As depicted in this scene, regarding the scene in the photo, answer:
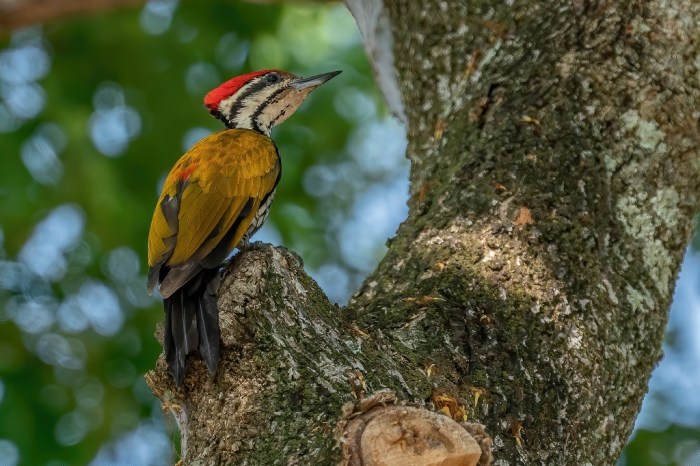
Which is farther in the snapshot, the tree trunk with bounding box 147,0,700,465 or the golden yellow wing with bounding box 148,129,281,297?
the golden yellow wing with bounding box 148,129,281,297

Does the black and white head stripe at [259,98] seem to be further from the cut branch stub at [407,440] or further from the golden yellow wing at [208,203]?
the cut branch stub at [407,440]

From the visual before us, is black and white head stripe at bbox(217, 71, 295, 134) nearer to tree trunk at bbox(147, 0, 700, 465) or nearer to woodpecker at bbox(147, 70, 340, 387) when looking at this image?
woodpecker at bbox(147, 70, 340, 387)

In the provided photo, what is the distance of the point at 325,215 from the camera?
26.3 ft

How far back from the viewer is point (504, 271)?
127 inches

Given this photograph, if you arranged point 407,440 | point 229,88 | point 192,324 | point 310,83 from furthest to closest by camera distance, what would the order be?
1. point 310,83
2. point 229,88
3. point 192,324
4. point 407,440

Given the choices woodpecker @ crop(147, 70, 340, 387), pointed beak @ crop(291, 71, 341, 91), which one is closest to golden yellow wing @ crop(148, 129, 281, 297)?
woodpecker @ crop(147, 70, 340, 387)

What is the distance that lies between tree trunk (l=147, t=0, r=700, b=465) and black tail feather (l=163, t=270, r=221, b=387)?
0.04m

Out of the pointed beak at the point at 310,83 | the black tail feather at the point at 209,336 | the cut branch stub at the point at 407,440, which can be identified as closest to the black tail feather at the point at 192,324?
the black tail feather at the point at 209,336

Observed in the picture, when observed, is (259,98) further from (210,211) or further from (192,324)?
(192,324)

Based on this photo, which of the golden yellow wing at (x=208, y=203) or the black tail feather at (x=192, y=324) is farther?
the golden yellow wing at (x=208, y=203)

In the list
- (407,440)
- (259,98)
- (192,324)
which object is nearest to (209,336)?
(192,324)

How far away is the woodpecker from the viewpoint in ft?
9.59

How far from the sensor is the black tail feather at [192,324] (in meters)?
2.73

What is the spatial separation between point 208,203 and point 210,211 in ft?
0.19
